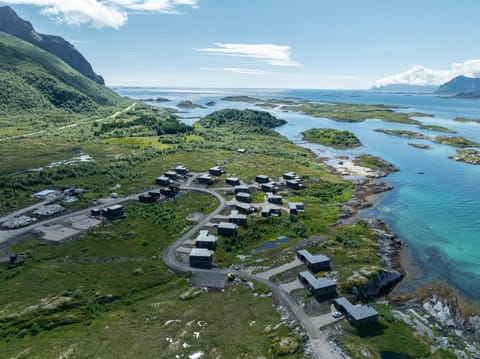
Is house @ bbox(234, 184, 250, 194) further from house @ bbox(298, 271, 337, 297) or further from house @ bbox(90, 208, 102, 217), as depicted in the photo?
house @ bbox(298, 271, 337, 297)

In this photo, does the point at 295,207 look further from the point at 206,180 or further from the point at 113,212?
the point at 113,212

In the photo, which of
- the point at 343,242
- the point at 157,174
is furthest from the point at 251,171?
the point at 343,242

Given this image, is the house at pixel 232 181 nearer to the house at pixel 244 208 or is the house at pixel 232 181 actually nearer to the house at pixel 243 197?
the house at pixel 243 197

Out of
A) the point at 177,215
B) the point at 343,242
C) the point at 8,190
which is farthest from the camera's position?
Result: the point at 8,190

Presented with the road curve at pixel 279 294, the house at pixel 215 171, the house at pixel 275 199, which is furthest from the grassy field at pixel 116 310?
the house at pixel 215 171

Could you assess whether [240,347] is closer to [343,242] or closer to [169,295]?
[169,295]

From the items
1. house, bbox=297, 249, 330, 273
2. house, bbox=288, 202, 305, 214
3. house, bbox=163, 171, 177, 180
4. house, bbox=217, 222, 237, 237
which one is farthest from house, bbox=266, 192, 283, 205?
house, bbox=163, 171, 177, 180

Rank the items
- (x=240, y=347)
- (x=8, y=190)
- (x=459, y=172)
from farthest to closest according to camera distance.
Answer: (x=459, y=172), (x=8, y=190), (x=240, y=347)

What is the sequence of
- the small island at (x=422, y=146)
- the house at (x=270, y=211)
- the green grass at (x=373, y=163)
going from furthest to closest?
the small island at (x=422, y=146) < the green grass at (x=373, y=163) < the house at (x=270, y=211)
